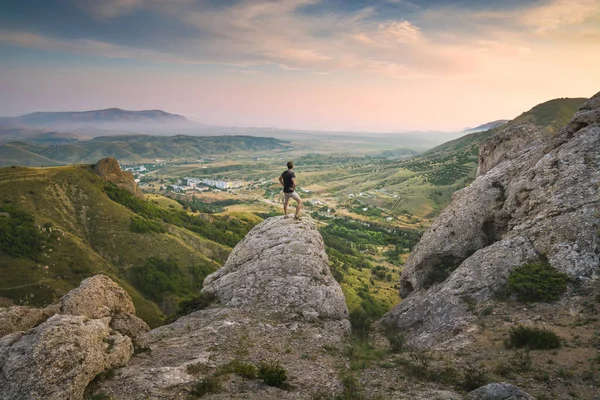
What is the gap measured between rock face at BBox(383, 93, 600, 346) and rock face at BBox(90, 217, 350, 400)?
6.83 m

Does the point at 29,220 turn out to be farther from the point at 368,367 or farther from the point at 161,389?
the point at 368,367

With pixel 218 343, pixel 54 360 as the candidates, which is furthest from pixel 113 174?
pixel 54 360

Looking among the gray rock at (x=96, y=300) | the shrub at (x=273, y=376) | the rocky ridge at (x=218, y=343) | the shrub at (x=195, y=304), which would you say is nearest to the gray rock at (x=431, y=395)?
the rocky ridge at (x=218, y=343)

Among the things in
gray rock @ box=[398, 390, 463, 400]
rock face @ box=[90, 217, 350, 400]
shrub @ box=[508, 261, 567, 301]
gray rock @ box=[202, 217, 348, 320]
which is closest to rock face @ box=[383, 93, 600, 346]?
shrub @ box=[508, 261, 567, 301]

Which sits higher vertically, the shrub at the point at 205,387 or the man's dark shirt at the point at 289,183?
the man's dark shirt at the point at 289,183

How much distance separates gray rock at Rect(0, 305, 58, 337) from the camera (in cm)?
2002

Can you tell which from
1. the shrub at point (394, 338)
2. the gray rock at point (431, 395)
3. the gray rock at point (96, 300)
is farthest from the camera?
the gray rock at point (96, 300)

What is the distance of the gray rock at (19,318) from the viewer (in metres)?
20.0

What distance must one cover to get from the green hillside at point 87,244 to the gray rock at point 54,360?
156 feet

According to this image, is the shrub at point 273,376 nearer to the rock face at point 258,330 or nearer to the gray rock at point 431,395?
the rock face at point 258,330

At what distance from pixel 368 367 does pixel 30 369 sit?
16.2 m

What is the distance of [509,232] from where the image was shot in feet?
81.5

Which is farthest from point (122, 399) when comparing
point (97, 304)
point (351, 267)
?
point (351, 267)

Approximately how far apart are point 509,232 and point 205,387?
78.7ft
